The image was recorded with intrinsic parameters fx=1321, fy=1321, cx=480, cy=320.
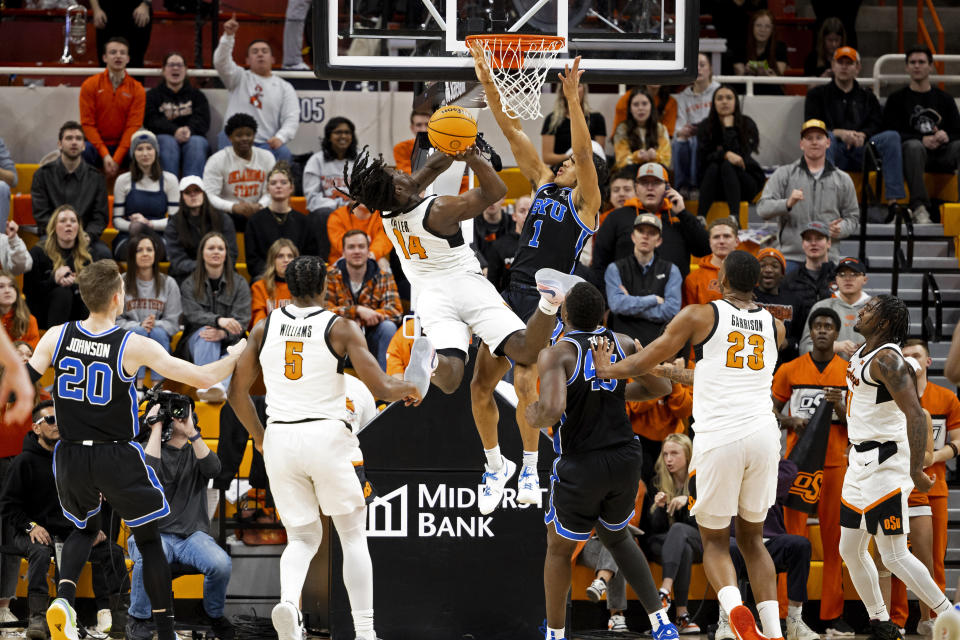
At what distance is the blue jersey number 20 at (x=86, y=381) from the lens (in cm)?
743

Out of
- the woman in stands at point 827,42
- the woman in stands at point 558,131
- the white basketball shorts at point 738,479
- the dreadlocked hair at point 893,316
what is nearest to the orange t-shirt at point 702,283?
the woman in stands at point 558,131

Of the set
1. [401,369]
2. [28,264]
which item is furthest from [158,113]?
[401,369]

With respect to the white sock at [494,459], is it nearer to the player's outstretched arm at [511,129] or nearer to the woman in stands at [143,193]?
the player's outstretched arm at [511,129]

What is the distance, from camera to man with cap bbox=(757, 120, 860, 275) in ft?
40.1

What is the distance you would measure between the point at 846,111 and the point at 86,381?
348 inches

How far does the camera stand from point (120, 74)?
1286cm

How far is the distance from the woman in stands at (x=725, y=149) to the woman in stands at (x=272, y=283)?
4.12 metres

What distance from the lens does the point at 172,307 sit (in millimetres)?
11117

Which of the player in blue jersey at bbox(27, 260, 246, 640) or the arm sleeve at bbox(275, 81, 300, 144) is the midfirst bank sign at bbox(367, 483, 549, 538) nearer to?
the player in blue jersey at bbox(27, 260, 246, 640)

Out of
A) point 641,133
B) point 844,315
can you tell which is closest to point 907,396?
point 844,315

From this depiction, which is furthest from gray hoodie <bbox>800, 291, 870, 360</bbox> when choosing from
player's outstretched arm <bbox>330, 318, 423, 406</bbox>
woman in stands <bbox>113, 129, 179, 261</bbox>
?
woman in stands <bbox>113, 129, 179, 261</bbox>

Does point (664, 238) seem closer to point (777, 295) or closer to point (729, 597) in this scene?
point (777, 295)

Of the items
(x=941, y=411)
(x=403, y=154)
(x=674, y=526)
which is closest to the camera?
(x=674, y=526)

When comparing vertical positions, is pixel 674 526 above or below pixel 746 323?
below
